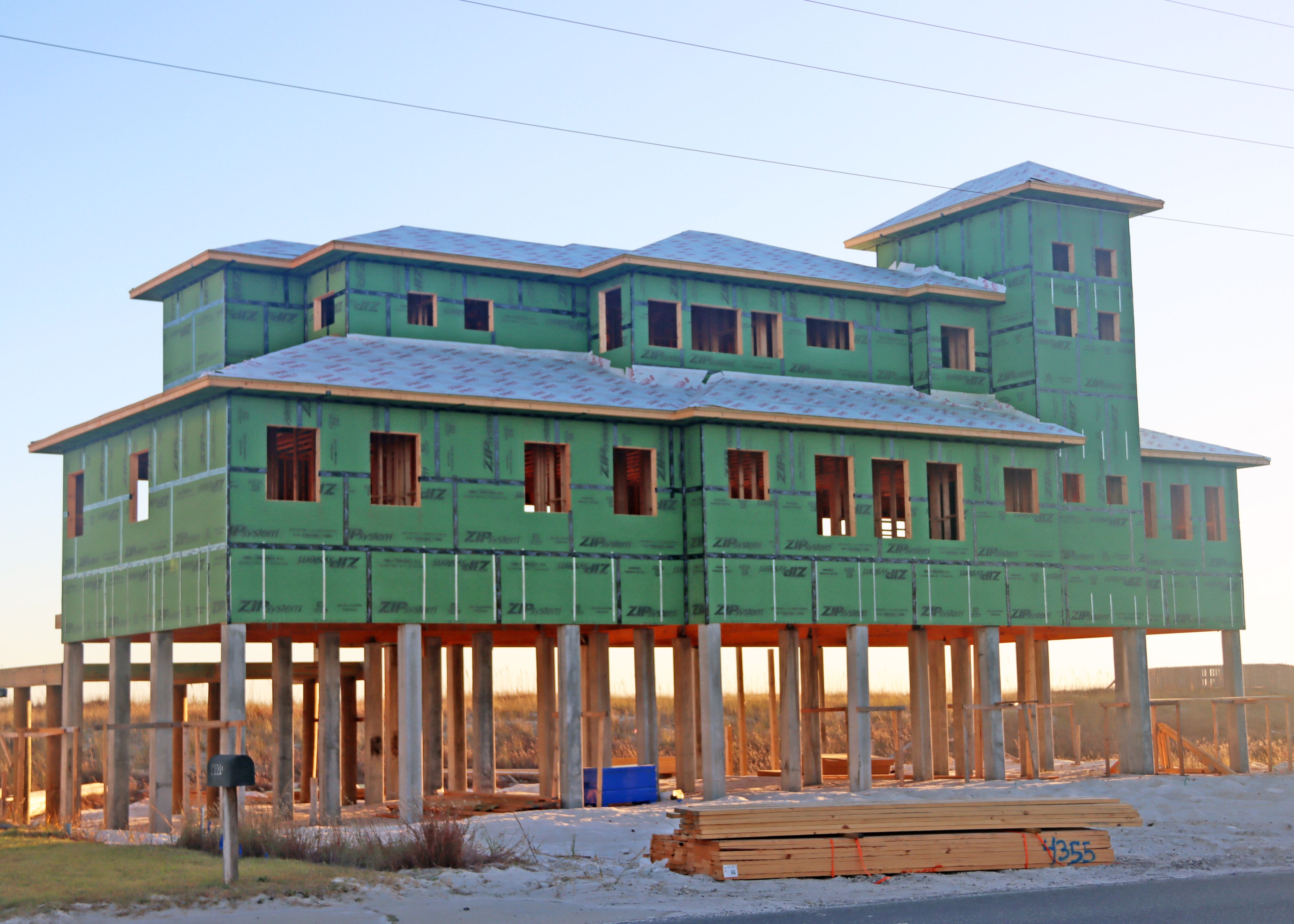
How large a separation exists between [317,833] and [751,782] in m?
20.1

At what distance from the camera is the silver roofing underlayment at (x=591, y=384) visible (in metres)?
31.4

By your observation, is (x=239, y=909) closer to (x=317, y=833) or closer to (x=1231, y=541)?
(x=317, y=833)

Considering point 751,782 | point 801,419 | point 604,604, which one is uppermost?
point 801,419

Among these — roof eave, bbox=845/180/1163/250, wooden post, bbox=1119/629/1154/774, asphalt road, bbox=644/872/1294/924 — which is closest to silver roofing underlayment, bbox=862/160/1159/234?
roof eave, bbox=845/180/1163/250

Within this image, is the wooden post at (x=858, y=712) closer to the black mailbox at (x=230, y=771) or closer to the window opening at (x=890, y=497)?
the window opening at (x=890, y=497)

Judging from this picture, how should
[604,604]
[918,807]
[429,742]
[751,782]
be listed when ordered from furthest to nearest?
[751,782], [429,742], [604,604], [918,807]

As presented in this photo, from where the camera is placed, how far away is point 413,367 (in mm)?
33000

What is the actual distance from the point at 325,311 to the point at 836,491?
1250cm

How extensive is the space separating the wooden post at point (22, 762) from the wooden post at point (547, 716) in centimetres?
1109

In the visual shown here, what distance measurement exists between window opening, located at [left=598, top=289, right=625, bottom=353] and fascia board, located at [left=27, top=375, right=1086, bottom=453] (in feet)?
14.2

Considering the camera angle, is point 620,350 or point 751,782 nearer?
point 620,350

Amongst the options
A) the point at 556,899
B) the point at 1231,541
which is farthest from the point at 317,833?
the point at 1231,541

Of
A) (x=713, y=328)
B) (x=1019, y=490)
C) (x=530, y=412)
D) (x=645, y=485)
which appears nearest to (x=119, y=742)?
(x=530, y=412)

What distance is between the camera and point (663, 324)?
38000mm
